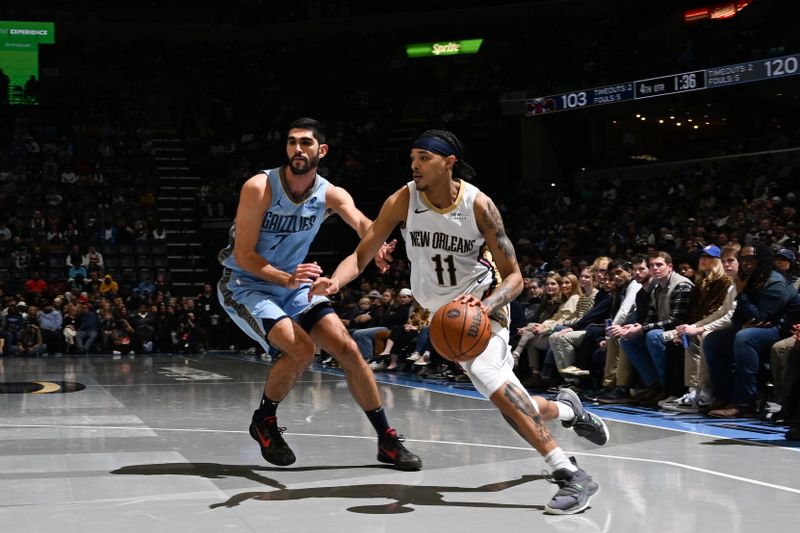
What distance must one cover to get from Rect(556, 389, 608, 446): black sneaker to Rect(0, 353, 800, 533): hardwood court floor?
0.64ft

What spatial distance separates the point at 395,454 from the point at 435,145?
5.59 feet

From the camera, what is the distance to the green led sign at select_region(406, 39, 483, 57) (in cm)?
2961

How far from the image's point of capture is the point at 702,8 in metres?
26.4

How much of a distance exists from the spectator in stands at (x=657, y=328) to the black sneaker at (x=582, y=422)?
11.1 feet

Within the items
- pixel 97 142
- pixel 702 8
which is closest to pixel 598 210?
pixel 702 8

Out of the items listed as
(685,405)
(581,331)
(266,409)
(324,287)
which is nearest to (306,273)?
(324,287)

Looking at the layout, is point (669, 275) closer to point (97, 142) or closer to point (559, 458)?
point (559, 458)

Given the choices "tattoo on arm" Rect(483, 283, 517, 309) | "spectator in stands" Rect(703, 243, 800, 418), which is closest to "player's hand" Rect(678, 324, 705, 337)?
"spectator in stands" Rect(703, 243, 800, 418)

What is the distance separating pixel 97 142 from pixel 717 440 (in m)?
23.3

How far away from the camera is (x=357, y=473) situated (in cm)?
512

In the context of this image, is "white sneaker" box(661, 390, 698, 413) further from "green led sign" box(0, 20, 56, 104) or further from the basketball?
"green led sign" box(0, 20, 56, 104)

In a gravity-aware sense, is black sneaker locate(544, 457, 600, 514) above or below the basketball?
below

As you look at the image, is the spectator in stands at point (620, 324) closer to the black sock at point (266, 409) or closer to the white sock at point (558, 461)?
the black sock at point (266, 409)

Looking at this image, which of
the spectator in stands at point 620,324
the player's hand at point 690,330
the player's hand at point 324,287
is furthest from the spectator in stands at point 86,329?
the player's hand at point 324,287
